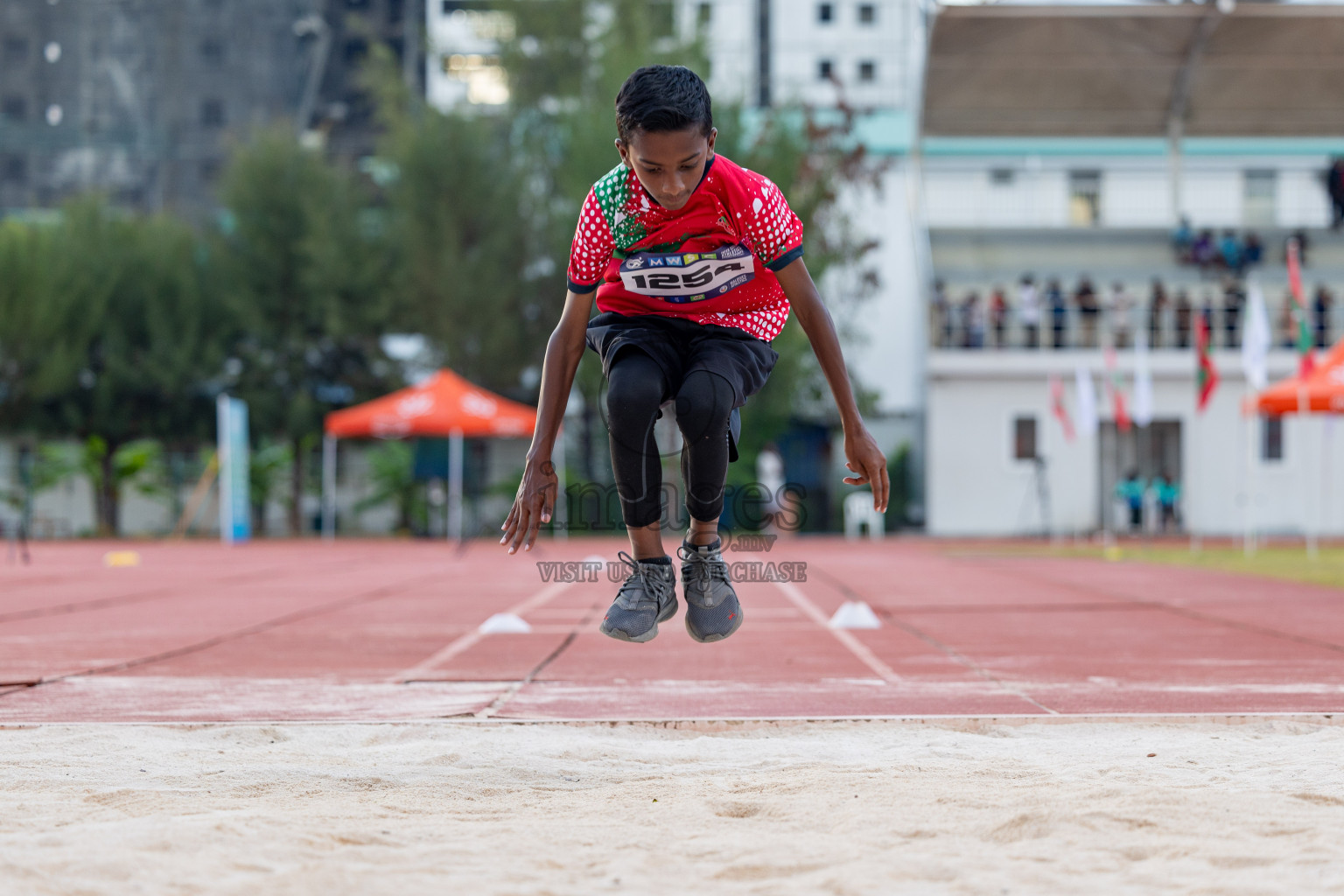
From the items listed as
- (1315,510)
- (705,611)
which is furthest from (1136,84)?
(705,611)

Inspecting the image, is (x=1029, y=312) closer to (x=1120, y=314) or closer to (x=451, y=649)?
(x=1120, y=314)

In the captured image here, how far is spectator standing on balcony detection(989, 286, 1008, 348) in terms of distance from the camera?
2941 centimetres

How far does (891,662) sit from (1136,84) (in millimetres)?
21613

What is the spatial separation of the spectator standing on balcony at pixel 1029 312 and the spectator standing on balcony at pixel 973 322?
2.83ft

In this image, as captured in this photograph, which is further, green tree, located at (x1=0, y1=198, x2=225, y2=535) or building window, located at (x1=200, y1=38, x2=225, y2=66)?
building window, located at (x1=200, y1=38, x2=225, y2=66)

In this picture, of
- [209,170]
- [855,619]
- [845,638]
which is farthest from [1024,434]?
[209,170]

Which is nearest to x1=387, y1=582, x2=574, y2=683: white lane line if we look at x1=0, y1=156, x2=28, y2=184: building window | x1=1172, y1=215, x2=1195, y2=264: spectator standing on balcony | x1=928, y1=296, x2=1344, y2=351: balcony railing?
x1=928, y1=296, x2=1344, y2=351: balcony railing

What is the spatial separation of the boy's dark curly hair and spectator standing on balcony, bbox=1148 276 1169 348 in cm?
2720

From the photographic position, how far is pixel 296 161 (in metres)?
29.0

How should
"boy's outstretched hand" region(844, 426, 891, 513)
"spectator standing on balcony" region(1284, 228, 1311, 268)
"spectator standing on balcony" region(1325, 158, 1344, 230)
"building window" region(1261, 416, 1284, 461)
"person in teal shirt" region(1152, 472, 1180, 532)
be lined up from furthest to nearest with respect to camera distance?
"spectator standing on balcony" region(1325, 158, 1344, 230)
"spectator standing on balcony" region(1284, 228, 1311, 268)
"building window" region(1261, 416, 1284, 461)
"person in teal shirt" region(1152, 472, 1180, 532)
"boy's outstretched hand" region(844, 426, 891, 513)

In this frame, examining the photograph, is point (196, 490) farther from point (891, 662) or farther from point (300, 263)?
point (891, 662)

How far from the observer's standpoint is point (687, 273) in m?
4.04

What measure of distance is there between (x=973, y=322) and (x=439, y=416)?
12.6 m

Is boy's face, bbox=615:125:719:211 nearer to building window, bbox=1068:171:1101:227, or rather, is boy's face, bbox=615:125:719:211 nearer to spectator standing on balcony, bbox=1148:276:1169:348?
spectator standing on balcony, bbox=1148:276:1169:348
